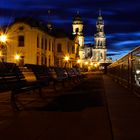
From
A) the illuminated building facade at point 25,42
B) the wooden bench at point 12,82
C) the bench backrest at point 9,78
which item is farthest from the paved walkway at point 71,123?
the illuminated building facade at point 25,42

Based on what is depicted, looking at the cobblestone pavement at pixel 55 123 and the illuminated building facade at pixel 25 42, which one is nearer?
the cobblestone pavement at pixel 55 123

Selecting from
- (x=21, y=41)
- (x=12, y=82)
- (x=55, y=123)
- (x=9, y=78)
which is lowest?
(x=55, y=123)

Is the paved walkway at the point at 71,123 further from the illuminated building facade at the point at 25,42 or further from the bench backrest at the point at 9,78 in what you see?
the illuminated building facade at the point at 25,42

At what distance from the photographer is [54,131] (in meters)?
6.63

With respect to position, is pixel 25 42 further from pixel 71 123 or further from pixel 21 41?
pixel 71 123

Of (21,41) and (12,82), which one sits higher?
(21,41)

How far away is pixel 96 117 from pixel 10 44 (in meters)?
59.8

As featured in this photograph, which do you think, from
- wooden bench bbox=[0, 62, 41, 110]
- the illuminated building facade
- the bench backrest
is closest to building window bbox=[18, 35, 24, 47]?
the illuminated building facade

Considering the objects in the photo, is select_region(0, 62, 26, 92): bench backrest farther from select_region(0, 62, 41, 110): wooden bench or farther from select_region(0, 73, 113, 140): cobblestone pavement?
select_region(0, 73, 113, 140): cobblestone pavement

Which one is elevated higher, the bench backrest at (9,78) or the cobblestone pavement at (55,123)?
the bench backrest at (9,78)

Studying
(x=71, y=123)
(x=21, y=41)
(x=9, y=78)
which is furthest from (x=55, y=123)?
(x=21, y=41)

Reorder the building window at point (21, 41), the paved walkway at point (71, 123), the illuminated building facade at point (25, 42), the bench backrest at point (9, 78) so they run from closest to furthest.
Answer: the paved walkway at point (71, 123) → the bench backrest at point (9, 78) → the illuminated building facade at point (25, 42) → the building window at point (21, 41)

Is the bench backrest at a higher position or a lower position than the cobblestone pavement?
higher

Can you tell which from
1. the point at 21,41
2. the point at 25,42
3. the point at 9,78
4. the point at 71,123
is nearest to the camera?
the point at 71,123
